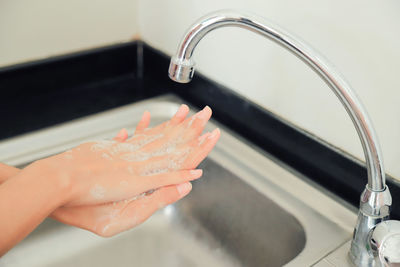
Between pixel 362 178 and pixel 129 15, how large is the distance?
Result: 61 cm

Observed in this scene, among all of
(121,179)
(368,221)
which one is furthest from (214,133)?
(368,221)

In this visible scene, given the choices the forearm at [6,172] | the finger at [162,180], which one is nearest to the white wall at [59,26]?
the forearm at [6,172]

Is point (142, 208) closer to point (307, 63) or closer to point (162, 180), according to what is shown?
point (162, 180)

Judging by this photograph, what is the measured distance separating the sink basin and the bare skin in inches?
3.9

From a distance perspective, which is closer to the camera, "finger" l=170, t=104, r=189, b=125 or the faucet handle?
the faucet handle

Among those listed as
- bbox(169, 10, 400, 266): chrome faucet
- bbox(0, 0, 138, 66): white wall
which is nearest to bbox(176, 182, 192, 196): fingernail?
bbox(169, 10, 400, 266): chrome faucet

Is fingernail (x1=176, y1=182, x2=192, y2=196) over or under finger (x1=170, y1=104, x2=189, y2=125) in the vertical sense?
under

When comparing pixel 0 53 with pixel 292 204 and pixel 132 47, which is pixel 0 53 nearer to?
pixel 132 47

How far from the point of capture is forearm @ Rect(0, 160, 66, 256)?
635mm

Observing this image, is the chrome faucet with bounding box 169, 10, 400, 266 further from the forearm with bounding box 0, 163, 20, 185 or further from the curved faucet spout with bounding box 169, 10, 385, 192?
the forearm with bounding box 0, 163, 20, 185

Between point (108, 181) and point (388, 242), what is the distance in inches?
15.4

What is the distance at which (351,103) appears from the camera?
0.52 metres

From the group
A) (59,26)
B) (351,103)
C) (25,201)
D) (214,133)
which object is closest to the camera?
(351,103)

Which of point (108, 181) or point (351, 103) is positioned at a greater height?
point (351, 103)
